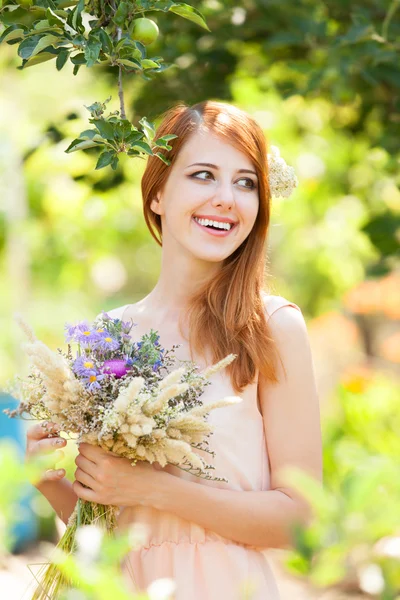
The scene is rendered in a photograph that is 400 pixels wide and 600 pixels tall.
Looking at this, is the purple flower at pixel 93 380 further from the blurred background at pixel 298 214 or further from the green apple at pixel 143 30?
the green apple at pixel 143 30

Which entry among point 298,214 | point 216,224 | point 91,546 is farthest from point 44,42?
point 298,214

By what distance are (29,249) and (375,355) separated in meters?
4.22

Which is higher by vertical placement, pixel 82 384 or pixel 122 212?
pixel 82 384

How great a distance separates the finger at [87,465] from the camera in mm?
1633

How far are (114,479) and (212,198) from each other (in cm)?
69

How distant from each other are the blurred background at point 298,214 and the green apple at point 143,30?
26cm

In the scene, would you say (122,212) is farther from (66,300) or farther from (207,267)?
(207,267)

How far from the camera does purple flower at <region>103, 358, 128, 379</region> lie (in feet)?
5.01

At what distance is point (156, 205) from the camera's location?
6.91 feet

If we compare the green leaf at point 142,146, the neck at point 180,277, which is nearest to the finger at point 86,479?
the neck at point 180,277

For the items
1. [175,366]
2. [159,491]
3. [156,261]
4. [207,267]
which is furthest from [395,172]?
[156,261]

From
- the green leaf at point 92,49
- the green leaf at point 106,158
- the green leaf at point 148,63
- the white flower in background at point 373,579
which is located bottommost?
the green leaf at point 106,158

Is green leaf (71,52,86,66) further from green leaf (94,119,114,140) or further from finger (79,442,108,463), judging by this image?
finger (79,442,108,463)

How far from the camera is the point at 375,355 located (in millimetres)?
8922
